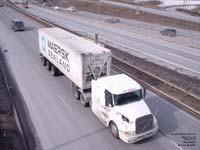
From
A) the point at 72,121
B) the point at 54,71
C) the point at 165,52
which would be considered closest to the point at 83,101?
the point at 72,121

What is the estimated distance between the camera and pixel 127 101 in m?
13.4

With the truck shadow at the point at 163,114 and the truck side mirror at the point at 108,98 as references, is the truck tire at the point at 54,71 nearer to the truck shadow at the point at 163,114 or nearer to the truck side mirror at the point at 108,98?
the truck shadow at the point at 163,114

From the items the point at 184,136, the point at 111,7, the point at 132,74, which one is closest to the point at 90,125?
the point at 184,136

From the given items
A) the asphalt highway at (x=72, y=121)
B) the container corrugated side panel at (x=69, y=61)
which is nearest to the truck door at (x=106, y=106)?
the asphalt highway at (x=72, y=121)

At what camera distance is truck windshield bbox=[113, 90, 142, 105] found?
13320mm

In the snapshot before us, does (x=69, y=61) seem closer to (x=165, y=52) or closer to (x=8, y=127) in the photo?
(x=8, y=127)

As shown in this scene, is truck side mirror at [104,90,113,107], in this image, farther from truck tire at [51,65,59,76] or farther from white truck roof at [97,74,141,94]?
truck tire at [51,65,59,76]

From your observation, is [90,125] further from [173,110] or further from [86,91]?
[173,110]

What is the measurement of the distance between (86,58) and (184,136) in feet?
24.5

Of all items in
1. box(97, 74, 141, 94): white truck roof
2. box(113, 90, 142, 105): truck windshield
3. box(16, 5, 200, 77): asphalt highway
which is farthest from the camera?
box(16, 5, 200, 77): asphalt highway

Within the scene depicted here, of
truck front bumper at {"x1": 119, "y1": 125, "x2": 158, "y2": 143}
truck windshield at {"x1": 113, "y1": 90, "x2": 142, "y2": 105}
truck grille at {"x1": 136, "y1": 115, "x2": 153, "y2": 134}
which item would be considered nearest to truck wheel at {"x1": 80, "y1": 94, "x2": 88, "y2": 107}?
truck windshield at {"x1": 113, "y1": 90, "x2": 142, "y2": 105}

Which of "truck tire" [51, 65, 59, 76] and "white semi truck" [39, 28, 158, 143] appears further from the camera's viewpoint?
"truck tire" [51, 65, 59, 76]

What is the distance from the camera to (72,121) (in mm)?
15203

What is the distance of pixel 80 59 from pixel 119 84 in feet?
11.8
